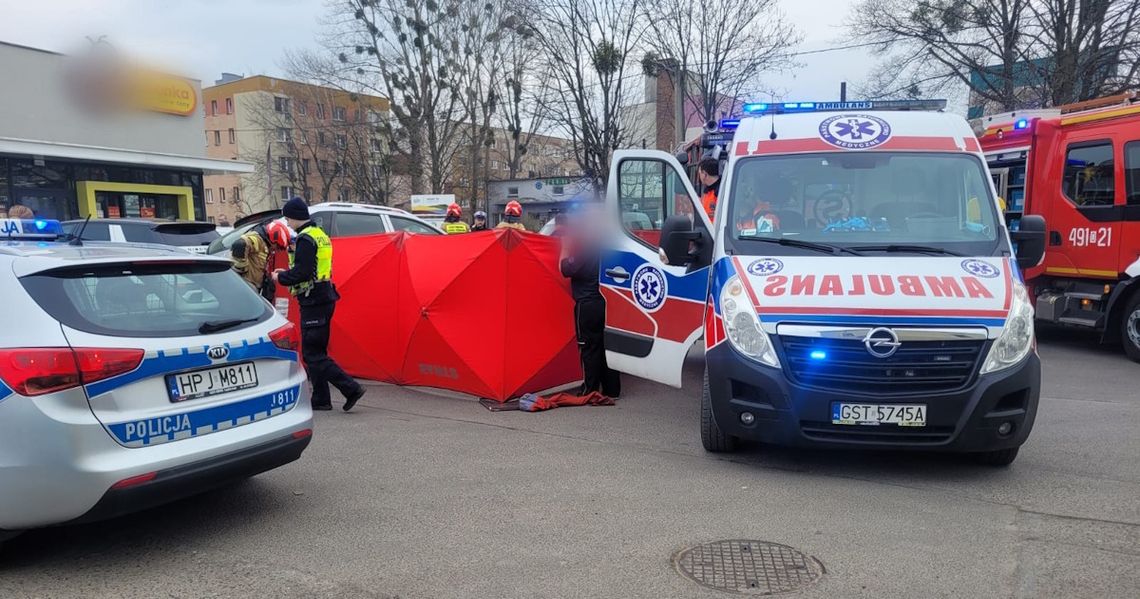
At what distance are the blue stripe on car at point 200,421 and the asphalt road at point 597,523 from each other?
621 mm

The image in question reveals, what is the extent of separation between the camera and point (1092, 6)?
19.4 metres

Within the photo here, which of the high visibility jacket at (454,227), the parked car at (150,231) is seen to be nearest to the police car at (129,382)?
the parked car at (150,231)

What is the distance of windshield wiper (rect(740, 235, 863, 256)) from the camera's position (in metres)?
5.19

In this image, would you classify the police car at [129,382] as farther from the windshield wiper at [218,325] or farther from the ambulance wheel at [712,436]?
the ambulance wheel at [712,436]

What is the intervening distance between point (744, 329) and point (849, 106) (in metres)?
3.16

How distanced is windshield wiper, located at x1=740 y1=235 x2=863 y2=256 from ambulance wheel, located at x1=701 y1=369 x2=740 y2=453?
1.11 m

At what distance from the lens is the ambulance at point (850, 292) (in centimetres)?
455

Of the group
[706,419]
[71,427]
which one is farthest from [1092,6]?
[71,427]

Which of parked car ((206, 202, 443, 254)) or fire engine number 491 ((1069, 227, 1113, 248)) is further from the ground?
parked car ((206, 202, 443, 254))

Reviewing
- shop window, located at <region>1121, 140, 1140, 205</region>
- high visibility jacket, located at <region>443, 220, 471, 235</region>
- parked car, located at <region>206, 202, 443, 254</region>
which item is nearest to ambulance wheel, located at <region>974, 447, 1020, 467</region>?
shop window, located at <region>1121, 140, 1140, 205</region>

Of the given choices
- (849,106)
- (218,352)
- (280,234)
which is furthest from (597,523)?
(280,234)

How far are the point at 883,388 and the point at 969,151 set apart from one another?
227 cm

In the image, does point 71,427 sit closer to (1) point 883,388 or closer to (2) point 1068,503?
(1) point 883,388

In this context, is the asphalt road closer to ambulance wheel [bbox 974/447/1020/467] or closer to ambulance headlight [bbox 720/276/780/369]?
ambulance wheel [bbox 974/447/1020/467]
